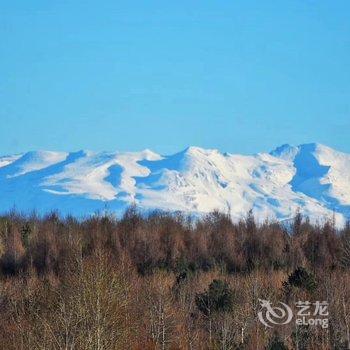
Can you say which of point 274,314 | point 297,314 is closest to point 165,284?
point 274,314


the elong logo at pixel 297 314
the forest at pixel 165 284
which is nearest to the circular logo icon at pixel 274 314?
the elong logo at pixel 297 314

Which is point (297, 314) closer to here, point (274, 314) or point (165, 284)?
point (274, 314)

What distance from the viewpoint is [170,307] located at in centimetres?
4584

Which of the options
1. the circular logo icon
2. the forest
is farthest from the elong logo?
the forest

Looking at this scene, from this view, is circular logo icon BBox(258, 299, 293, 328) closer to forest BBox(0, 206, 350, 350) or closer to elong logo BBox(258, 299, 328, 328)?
elong logo BBox(258, 299, 328, 328)

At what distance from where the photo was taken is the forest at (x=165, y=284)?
3356cm

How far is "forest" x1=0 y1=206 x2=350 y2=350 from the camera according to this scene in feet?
110

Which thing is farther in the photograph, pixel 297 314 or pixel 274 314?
pixel 274 314

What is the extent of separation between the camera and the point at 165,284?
54.0 meters

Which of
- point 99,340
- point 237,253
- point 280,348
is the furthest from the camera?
point 237,253

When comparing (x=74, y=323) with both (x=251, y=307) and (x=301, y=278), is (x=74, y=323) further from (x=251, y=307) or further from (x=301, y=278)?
(x=301, y=278)

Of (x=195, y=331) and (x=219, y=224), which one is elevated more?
(x=219, y=224)

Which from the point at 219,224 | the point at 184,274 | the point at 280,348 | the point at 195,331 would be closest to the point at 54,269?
the point at 184,274

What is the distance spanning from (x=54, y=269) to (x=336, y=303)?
30362 mm
